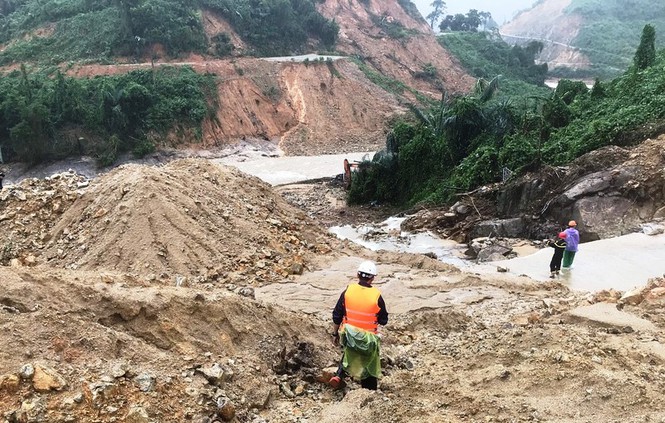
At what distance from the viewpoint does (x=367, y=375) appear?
14.0ft

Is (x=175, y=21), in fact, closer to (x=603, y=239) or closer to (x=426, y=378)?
(x=603, y=239)

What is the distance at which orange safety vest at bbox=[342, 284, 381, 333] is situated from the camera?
4137 mm

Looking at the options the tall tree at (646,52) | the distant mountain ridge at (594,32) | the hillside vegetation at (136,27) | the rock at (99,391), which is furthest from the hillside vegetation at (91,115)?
the distant mountain ridge at (594,32)

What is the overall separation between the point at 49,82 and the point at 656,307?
30.3 metres

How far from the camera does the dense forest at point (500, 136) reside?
1335 centimetres

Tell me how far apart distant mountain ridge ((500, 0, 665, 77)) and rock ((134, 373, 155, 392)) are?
60.5 m

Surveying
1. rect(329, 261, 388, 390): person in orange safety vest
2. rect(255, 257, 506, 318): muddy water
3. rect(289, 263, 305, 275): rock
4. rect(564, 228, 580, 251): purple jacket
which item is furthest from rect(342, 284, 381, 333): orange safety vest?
rect(564, 228, 580, 251): purple jacket

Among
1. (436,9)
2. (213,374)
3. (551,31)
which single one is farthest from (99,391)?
(551,31)

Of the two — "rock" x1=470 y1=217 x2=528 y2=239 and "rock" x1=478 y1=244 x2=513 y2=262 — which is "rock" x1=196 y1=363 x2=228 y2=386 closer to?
"rock" x1=478 y1=244 x2=513 y2=262

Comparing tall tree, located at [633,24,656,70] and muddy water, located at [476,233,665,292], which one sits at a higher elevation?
tall tree, located at [633,24,656,70]

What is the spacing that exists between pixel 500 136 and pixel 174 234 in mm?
12001

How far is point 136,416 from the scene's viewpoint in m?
3.32

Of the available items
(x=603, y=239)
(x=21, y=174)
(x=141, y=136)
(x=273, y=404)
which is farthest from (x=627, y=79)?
(x=21, y=174)

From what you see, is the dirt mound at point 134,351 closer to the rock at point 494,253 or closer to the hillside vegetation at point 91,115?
the rock at point 494,253
